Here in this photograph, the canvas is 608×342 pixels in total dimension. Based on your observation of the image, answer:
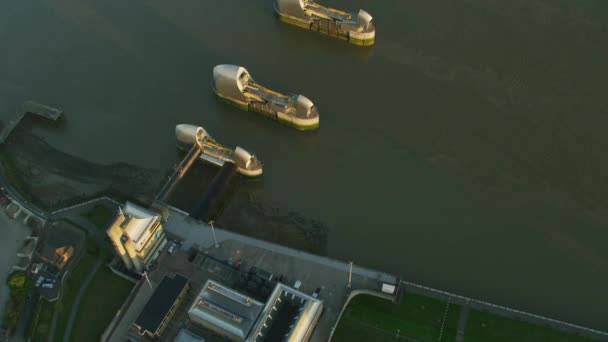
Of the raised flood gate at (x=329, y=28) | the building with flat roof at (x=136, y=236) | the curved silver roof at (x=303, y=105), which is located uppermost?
the raised flood gate at (x=329, y=28)

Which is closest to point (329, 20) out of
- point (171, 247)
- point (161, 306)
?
point (171, 247)

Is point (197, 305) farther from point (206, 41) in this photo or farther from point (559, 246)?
point (206, 41)

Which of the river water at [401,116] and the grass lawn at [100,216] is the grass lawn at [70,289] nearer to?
the grass lawn at [100,216]

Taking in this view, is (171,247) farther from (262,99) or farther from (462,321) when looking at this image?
(462,321)

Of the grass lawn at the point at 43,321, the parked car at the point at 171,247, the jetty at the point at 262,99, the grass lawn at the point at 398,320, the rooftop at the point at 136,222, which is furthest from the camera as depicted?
the jetty at the point at 262,99

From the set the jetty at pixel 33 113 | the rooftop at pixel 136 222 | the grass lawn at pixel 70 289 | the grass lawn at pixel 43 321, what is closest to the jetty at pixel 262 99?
the jetty at pixel 33 113

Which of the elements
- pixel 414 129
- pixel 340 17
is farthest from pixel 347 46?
pixel 414 129

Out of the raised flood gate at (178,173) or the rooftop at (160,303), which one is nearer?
the rooftop at (160,303)
